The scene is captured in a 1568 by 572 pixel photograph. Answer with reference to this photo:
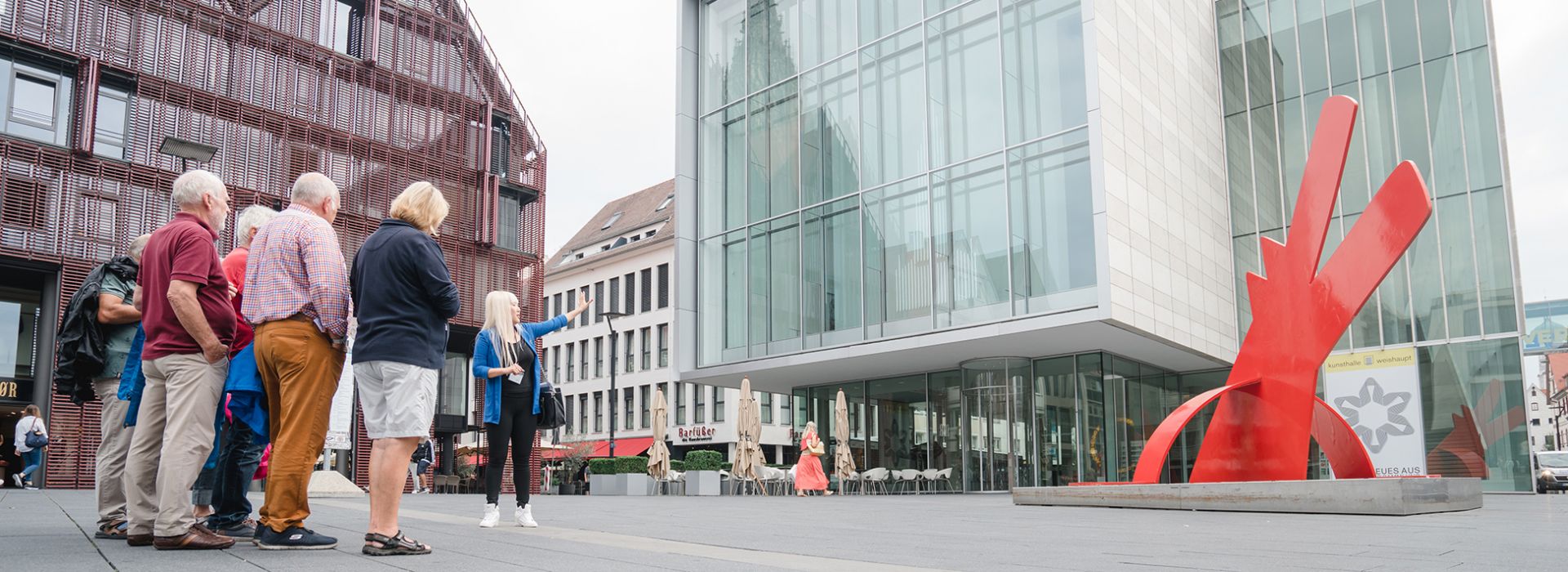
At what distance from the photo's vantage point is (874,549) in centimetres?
563

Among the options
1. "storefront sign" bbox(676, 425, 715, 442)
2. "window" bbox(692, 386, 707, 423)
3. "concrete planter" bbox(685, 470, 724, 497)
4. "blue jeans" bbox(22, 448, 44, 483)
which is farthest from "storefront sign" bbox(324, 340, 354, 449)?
"window" bbox(692, 386, 707, 423)

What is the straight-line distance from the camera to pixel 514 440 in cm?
778

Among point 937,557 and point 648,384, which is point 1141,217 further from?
point 648,384

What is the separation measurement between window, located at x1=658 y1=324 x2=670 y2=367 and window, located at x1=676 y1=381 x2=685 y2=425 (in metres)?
1.77

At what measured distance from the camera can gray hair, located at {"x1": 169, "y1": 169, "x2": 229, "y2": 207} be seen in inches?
219

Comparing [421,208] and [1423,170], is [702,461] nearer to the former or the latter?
[1423,170]

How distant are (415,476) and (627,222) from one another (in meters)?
38.8

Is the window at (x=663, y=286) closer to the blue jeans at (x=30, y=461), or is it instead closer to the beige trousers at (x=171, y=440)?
the blue jeans at (x=30, y=461)

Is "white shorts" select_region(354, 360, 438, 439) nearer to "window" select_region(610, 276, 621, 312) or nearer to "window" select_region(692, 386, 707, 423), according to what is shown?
"window" select_region(692, 386, 707, 423)

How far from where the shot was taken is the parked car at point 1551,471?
2517 cm

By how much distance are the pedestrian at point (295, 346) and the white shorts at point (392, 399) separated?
24cm

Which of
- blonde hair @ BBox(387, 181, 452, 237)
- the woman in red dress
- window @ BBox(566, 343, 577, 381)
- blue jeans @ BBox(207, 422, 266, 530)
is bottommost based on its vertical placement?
the woman in red dress

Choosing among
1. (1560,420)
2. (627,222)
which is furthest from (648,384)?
(1560,420)

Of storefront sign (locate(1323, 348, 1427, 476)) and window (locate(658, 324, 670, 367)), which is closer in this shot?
storefront sign (locate(1323, 348, 1427, 476))
